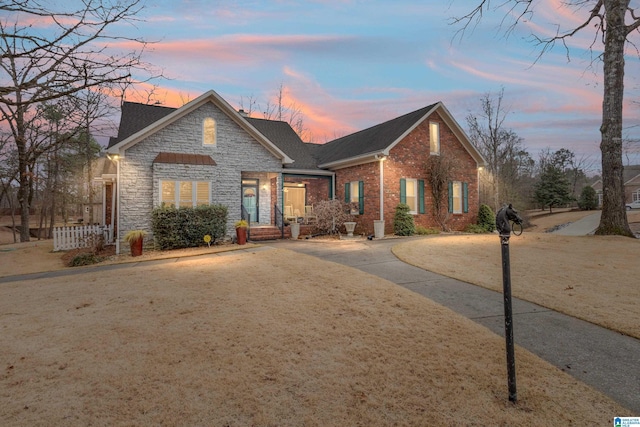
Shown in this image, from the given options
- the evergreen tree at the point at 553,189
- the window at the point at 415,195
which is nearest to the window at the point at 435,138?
the window at the point at 415,195

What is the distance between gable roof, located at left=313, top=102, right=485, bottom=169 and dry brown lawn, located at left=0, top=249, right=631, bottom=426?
1098 centimetres

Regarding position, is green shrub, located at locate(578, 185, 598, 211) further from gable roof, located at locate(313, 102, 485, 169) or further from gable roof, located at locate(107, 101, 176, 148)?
gable roof, located at locate(107, 101, 176, 148)

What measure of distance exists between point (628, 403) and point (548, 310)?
235 cm

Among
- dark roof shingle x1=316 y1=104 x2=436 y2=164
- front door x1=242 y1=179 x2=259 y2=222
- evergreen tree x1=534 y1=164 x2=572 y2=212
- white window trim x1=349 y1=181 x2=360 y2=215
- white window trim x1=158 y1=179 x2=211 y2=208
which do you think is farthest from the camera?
evergreen tree x1=534 y1=164 x2=572 y2=212

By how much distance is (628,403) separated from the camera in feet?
8.07

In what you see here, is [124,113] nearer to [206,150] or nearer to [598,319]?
[206,150]

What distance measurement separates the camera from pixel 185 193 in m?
13.5

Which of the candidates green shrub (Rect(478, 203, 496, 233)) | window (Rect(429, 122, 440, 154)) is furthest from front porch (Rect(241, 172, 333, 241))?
green shrub (Rect(478, 203, 496, 233))

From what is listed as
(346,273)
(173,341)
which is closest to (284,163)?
(346,273)

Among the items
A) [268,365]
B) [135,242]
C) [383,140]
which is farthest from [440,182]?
[268,365]

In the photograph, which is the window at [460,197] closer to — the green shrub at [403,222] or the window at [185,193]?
the green shrub at [403,222]

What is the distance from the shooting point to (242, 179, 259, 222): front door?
56.2 feet

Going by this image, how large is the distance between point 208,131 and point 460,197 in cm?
1436

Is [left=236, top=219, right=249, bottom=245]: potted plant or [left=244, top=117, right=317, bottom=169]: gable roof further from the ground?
[left=244, top=117, right=317, bottom=169]: gable roof
